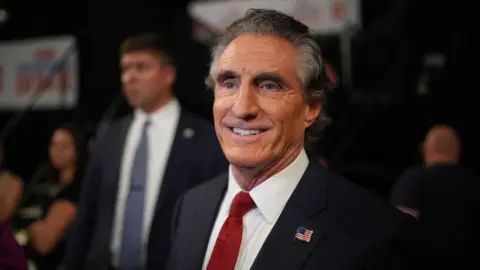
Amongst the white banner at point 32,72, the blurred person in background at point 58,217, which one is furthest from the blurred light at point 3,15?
the blurred person in background at point 58,217

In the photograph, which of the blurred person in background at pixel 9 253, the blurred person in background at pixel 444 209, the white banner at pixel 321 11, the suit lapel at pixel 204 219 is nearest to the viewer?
the suit lapel at pixel 204 219

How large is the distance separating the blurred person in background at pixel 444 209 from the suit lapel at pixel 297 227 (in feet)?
6.33

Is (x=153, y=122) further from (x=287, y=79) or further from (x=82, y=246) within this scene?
(x=287, y=79)

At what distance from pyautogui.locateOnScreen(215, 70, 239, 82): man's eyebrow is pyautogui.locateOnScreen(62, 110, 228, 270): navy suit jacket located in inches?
39.6

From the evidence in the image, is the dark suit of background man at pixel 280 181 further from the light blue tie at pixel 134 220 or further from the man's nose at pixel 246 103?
the light blue tie at pixel 134 220

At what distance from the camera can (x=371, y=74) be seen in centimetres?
630

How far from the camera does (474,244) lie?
129 inches

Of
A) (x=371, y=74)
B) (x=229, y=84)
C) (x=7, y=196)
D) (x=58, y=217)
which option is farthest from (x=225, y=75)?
(x=371, y=74)

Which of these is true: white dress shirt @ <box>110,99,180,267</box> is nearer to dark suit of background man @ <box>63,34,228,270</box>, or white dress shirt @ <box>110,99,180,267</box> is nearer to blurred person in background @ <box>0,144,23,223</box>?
dark suit of background man @ <box>63,34,228,270</box>

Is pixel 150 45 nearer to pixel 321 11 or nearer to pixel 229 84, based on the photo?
pixel 229 84

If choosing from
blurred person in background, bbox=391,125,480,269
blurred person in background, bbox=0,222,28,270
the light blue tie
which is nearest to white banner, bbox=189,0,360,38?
blurred person in background, bbox=391,125,480,269

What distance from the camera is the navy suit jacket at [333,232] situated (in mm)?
1302

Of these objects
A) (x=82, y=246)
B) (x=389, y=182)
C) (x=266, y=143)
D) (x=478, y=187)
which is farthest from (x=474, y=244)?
(x=266, y=143)

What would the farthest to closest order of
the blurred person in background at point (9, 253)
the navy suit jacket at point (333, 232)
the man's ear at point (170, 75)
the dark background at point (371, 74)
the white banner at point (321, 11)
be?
the white banner at point (321, 11) → the dark background at point (371, 74) → the man's ear at point (170, 75) → the blurred person in background at point (9, 253) → the navy suit jacket at point (333, 232)
